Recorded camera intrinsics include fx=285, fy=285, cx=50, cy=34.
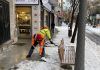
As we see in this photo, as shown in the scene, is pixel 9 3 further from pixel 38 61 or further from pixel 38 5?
pixel 38 61

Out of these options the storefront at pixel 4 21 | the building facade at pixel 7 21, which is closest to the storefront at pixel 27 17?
the building facade at pixel 7 21

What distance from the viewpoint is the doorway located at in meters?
26.0

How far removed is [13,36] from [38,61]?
7559mm

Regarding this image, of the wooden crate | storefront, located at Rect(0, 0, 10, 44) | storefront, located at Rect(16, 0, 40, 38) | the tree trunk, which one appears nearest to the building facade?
storefront, located at Rect(0, 0, 10, 44)

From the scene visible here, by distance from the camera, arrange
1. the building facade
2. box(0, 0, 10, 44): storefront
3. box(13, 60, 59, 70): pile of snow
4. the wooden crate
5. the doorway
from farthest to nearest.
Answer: the doorway, the building facade, box(0, 0, 10, 44): storefront, the wooden crate, box(13, 60, 59, 70): pile of snow

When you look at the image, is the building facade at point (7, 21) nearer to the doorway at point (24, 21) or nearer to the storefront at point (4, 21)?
the storefront at point (4, 21)

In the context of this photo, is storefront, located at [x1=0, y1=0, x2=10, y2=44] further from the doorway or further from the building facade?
the doorway

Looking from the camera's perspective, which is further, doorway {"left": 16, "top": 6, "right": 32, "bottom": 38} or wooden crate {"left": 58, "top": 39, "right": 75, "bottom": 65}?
doorway {"left": 16, "top": 6, "right": 32, "bottom": 38}

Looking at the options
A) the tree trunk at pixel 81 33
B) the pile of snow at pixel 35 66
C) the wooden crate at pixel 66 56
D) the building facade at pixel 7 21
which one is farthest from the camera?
the building facade at pixel 7 21

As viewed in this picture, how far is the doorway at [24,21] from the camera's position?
1023 inches

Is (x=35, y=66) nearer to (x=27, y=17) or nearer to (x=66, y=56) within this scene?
(x=66, y=56)

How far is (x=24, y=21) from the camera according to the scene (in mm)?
26453

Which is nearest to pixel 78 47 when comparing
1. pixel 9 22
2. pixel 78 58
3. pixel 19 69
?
pixel 78 58

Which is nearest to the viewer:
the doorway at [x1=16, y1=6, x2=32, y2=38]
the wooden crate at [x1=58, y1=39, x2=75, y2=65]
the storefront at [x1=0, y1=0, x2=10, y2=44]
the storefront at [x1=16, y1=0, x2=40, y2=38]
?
the wooden crate at [x1=58, y1=39, x2=75, y2=65]
